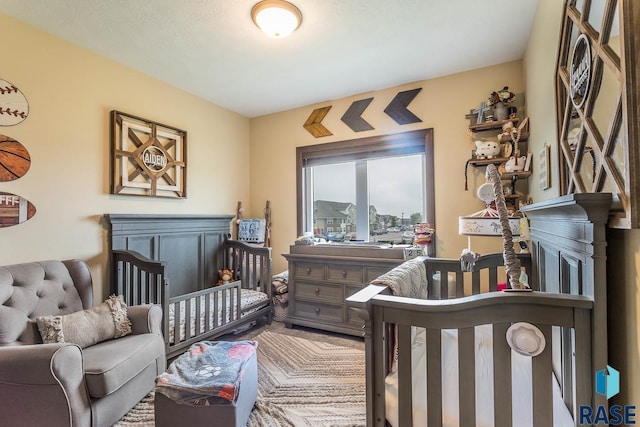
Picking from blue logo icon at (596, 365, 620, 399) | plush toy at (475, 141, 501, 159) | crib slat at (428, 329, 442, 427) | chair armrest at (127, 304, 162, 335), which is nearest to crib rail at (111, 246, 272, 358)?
chair armrest at (127, 304, 162, 335)

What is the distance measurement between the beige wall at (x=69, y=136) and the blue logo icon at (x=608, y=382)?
3.10 meters

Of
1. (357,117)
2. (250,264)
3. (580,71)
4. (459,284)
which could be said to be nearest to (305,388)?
(459,284)

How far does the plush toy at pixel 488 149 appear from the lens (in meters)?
2.51

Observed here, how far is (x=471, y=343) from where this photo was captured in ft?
3.02

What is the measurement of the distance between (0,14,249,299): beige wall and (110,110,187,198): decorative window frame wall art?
7cm

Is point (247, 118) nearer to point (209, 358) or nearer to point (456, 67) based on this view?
point (456, 67)

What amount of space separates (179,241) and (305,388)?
6.45ft

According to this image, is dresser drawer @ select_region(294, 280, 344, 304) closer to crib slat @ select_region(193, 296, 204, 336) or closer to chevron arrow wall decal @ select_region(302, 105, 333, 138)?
crib slat @ select_region(193, 296, 204, 336)

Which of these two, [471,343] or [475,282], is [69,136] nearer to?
[471,343]

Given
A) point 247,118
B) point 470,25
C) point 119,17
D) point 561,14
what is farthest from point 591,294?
point 247,118

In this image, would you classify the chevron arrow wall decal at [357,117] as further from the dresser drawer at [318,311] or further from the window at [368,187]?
the dresser drawer at [318,311]

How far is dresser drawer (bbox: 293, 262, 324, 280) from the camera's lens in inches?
112

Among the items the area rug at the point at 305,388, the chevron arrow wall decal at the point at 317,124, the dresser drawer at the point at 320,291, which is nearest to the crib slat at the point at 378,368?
the area rug at the point at 305,388

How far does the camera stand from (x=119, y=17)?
6.50 feet
